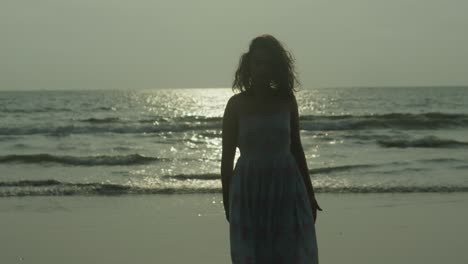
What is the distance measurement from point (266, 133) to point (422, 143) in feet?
64.7

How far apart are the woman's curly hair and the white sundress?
0.14 m

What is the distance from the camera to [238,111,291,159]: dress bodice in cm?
391

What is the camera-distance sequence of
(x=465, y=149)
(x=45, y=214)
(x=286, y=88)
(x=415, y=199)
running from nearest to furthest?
(x=286, y=88), (x=45, y=214), (x=415, y=199), (x=465, y=149)

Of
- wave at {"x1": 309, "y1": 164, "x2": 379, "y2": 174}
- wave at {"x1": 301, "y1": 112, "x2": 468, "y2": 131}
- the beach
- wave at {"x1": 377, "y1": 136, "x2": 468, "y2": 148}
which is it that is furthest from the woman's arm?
wave at {"x1": 301, "y1": 112, "x2": 468, "y2": 131}

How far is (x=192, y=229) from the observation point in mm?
8656

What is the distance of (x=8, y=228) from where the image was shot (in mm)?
8961

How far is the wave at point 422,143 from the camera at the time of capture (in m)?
22.3

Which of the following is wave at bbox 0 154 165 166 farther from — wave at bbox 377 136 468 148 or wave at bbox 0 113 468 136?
wave at bbox 0 113 468 136

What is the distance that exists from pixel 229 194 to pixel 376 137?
874 inches

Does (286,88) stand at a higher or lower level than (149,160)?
higher

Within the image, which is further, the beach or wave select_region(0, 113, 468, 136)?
wave select_region(0, 113, 468, 136)

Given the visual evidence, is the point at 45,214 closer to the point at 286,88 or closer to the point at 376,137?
the point at 286,88

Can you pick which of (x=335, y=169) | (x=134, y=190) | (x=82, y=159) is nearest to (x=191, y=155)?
(x=82, y=159)

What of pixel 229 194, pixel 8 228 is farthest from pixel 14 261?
pixel 229 194
